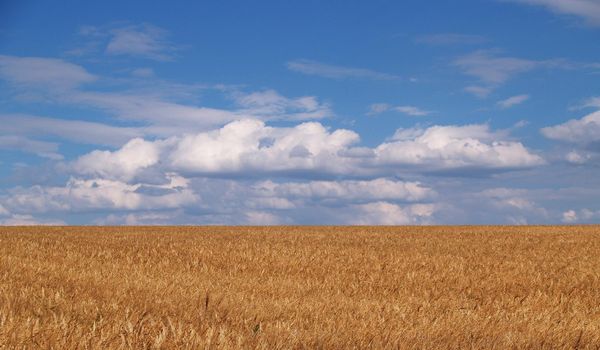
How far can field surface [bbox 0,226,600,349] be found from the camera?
504 centimetres

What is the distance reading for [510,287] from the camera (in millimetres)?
12852

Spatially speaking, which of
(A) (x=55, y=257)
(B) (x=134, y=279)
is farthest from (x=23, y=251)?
(B) (x=134, y=279)

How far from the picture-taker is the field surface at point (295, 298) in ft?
16.5

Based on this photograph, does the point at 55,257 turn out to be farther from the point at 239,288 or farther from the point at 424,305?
the point at 424,305

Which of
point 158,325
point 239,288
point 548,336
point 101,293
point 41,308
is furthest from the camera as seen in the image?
point 239,288

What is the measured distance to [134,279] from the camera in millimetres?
10523

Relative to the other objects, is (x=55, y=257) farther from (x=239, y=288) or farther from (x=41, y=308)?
(x=41, y=308)

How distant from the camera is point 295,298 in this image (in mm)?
9250

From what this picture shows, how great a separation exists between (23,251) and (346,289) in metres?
8.86

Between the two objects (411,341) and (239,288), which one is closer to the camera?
(411,341)

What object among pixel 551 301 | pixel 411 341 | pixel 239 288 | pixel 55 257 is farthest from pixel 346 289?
pixel 55 257

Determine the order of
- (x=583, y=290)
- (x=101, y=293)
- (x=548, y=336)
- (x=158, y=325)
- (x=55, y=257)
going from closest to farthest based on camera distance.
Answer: (x=158, y=325) → (x=548, y=336) → (x=101, y=293) → (x=583, y=290) → (x=55, y=257)

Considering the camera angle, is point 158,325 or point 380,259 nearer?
point 158,325

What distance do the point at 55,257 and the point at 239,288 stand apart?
6199mm
